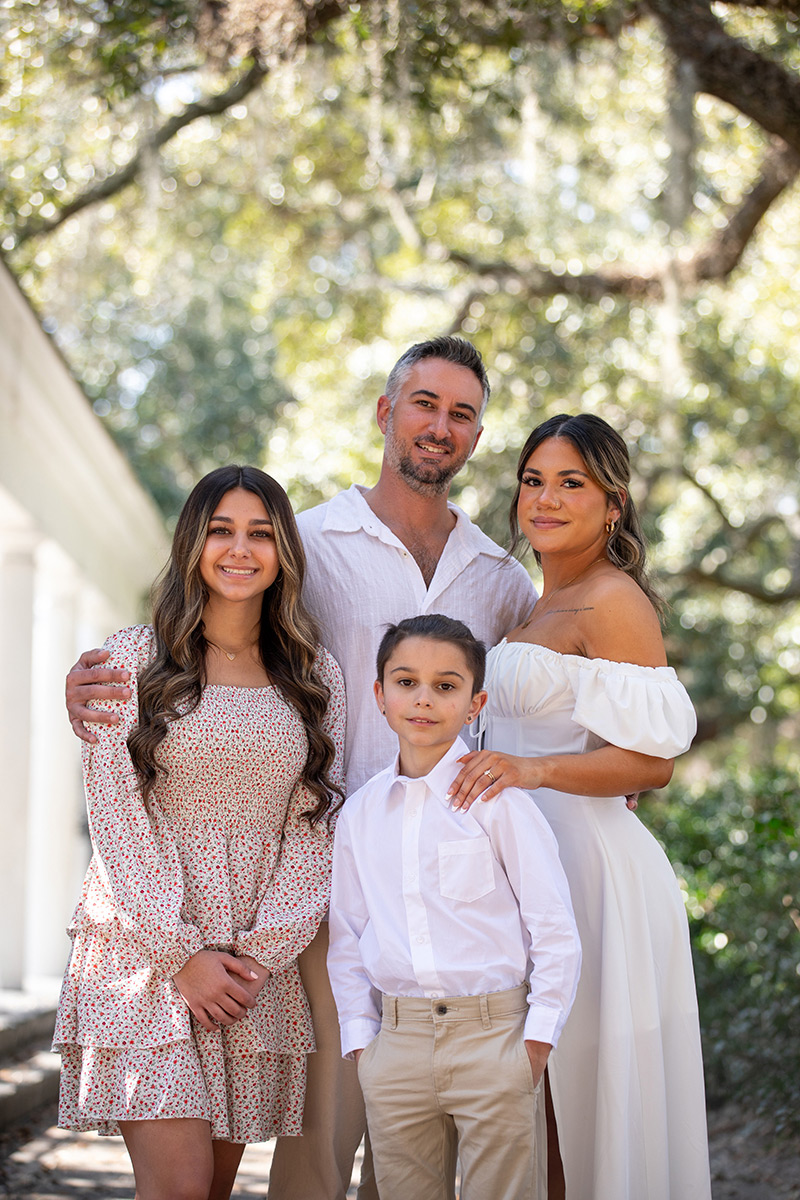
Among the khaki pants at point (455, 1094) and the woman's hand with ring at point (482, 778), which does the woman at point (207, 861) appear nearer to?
the khaki pants at point (455, 1094)

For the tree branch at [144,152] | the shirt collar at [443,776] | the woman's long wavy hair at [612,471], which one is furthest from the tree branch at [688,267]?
the shirt collar at [443,776]

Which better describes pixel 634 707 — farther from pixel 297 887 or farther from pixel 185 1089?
pixel 185 1089

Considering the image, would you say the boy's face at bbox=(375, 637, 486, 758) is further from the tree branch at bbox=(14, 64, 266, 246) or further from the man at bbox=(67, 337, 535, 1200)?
the tree branch at bbox=(14, 64, 266, 246)

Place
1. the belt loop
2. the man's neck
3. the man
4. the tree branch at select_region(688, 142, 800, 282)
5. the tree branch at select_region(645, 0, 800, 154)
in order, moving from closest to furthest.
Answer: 1. the belt loop
2. the man
3. the man's neck
4. the tree branch at select_region(645, 0, 800, 154)
5. the tree branch at select_region(688, 142, 800, 282)

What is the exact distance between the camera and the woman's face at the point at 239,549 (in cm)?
330

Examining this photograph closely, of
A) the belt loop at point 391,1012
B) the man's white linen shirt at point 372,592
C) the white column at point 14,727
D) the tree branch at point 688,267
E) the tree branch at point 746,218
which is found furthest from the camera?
the white column at point 14,727

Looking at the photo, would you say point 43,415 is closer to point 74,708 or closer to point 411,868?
point 74,708

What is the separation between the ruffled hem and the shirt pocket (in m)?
0.76

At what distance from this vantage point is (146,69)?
7.35m

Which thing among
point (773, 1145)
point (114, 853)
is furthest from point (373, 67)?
point (773, 1145)

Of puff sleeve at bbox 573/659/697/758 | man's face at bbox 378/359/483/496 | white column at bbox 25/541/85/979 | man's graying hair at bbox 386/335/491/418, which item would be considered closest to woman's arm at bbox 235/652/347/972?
puff sleeve at bbox 573/659/697/758

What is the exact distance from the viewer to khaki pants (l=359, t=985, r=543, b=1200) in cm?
278

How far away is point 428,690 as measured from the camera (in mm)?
2953

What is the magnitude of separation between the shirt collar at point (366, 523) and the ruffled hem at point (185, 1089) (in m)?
1.53
